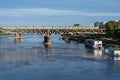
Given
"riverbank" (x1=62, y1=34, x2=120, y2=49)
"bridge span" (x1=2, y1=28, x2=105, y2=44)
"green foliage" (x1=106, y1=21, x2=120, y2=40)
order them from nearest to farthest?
"riverbank" (x1=62, y1=34, x2=120, y2=49) → "green foliage" (x1=106, y1=21, x2=120, y2=40) → "bridge span" (x1=2, y1=28, x2=105, y2=44)

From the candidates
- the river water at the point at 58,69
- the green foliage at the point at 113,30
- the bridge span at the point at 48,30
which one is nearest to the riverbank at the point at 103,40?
the green foliage at the point at 113,30

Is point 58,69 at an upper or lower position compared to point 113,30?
lower

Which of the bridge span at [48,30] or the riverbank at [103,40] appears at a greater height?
the bridge span at [48,30]

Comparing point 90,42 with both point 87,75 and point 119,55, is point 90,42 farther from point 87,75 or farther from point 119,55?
point 87,75

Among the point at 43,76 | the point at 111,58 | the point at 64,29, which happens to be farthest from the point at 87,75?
the point at 64,29

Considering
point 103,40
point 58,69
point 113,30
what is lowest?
point 58,69

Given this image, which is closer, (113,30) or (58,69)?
(58,69)

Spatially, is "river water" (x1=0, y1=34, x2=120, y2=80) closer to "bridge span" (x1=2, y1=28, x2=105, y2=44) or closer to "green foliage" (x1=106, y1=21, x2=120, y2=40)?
"green foliage" (x1=106, y1=21, x2=120, y2=40)

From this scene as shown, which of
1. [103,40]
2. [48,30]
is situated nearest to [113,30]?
[103,40]

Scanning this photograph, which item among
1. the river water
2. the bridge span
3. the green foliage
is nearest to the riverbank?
the green foliage

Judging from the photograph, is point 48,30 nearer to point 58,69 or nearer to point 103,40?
point 103,40

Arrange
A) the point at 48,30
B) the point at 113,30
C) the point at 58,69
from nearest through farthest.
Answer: the point at 58,69, the point at 113,30, the point at 48,30

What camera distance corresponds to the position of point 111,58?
136 ft

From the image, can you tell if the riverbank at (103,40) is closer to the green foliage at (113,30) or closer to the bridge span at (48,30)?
the green foliage at (113,30)
